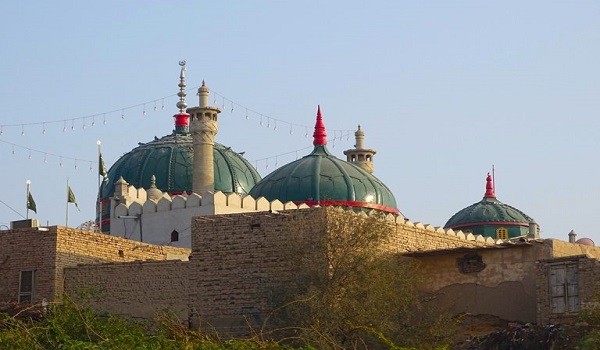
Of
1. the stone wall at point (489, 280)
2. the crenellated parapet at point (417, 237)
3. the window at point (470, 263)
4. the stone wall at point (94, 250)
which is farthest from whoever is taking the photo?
the stone wall at point (94, 250)

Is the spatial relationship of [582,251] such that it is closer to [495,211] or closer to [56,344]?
[56,344]

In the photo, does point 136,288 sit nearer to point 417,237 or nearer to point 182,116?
point 417,237

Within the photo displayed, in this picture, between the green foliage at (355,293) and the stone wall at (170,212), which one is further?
the stone wall at (170,212)

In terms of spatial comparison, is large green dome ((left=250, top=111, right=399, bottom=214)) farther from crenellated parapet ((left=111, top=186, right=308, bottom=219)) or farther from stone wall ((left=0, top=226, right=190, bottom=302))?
stone wall ((left=0, top=226, right=190, bottom=302))

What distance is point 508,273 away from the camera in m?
26.8

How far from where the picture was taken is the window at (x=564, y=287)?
25266 millimetres

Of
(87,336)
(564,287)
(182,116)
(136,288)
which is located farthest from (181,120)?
(87,336)

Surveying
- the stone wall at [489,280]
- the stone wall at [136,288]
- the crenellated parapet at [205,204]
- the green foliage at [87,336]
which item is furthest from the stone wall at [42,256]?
the green foliage at [87,336]

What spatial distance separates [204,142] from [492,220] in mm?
9365

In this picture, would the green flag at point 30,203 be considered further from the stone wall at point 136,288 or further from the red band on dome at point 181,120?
the red band on dome at point 181,120

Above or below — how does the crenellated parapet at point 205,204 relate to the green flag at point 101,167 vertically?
below

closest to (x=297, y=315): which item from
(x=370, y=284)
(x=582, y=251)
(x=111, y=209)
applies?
(x=370, y=284)

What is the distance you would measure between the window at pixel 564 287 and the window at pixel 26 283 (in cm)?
1009

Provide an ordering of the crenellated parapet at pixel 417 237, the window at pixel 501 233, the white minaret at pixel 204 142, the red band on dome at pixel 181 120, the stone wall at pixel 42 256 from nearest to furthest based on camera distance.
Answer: the crenellated parapet at pixel 417 237 < the stone wall at pixel 42 256 < the white minaret at pixel 204 142 < the window at pixel 501 233 < the red band on dome at pixel 181 120
